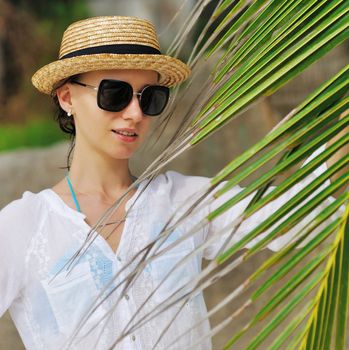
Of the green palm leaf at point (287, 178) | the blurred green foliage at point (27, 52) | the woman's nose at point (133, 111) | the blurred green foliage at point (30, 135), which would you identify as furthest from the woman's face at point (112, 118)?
the blurred green foliage at point (27, 52)

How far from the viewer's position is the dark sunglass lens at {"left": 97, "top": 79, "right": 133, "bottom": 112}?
1258 millimetres

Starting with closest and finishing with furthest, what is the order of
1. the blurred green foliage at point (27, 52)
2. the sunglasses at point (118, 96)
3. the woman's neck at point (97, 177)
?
1. the sunglasses at point (118, 96)
2. the woman's neck at point (97, 177)
3. the blurred green foliage at point (27, 52)

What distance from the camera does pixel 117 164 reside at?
139cm

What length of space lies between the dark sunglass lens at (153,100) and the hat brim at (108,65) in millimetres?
40

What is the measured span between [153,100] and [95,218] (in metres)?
0.24

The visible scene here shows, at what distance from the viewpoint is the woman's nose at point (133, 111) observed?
1267 mm

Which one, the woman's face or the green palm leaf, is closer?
the green palm leaf

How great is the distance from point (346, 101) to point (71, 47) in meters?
0.85

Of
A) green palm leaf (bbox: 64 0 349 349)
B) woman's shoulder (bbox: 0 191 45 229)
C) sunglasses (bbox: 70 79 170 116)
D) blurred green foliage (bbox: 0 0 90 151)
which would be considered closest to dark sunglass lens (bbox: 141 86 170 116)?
sunglasses (bbox: 70 79 170 116)

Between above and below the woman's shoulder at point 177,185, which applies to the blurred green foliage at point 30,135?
above

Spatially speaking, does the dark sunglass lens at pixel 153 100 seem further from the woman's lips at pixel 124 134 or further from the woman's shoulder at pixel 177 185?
the woman's shoulder at pixel 177 185

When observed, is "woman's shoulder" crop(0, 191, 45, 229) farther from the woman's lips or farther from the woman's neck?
the woman's lips

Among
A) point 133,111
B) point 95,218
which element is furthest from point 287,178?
point 95,218

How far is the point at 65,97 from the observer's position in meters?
1.41
